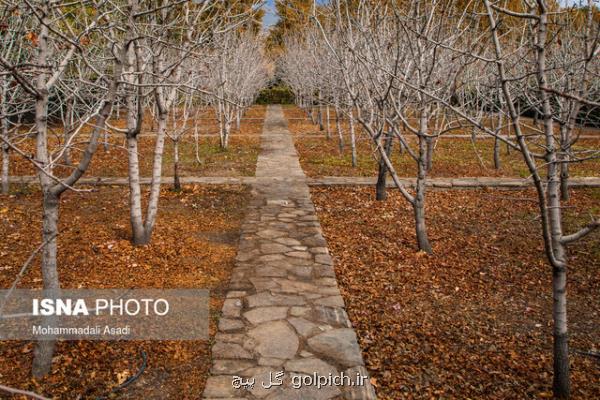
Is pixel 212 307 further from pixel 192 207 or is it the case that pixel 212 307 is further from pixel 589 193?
pixel 589 193

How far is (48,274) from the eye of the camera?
329 centimetres

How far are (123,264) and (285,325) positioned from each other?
87.3 inches

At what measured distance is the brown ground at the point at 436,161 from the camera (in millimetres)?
11094

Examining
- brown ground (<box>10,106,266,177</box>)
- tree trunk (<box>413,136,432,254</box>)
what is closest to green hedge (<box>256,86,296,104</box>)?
brown ground (<box>10,106,266,177</box>)

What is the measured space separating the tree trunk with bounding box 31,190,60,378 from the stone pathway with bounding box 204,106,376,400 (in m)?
1.14

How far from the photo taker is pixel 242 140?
1672 cm

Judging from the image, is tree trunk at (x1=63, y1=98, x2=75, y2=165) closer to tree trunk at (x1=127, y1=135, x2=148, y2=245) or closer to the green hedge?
tree trunk at (x1=127, y1=135, x2=148, y2=245)

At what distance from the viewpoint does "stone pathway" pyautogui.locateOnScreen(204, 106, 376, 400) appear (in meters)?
3.24

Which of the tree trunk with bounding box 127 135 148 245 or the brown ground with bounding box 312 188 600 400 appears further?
the tree trunk with bounding box 127 135 148 245

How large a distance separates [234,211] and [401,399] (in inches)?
199

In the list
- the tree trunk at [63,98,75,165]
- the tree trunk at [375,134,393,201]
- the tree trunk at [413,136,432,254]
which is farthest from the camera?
the tree trunk at [375,134,393,201]

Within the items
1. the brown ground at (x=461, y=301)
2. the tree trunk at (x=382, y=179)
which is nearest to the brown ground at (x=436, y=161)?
the tree trunk at (x=382, y=179)

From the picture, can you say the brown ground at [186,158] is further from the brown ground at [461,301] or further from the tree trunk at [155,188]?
the brown ground at [461,301]

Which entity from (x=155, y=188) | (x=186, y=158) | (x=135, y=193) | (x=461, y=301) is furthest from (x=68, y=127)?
(x=186, y=158)
